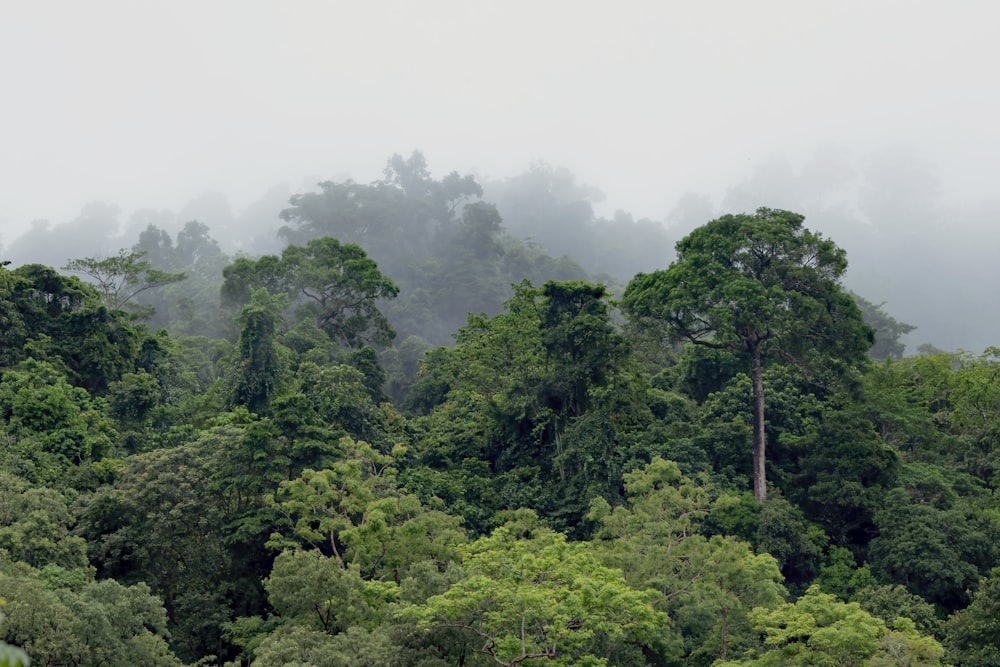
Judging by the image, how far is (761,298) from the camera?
2147 cm

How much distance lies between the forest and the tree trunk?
92mm

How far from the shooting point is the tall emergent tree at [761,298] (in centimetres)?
2181

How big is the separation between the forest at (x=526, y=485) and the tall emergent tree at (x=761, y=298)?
77mm

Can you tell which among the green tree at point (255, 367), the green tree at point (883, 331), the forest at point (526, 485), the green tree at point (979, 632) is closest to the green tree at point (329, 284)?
the forest at point (526, 485)

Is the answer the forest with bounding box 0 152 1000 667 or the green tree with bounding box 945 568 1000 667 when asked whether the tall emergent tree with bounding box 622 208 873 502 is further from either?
the green tree with bounding box 945 568 1000 667

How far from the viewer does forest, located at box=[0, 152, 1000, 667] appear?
12422 millimetres

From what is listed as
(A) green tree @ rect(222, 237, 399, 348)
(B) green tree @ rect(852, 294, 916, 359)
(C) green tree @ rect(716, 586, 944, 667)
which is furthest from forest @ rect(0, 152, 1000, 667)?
(B) green tree @ rect(852, 294, 916, 359)

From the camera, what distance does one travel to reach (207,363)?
34156mm

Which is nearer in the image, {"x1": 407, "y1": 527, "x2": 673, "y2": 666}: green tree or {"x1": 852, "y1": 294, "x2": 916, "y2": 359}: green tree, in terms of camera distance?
{"x1": 407, "y1": 527, "x2": 673, "y2": 666}: green tree

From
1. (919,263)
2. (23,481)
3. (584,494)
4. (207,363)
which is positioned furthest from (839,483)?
(919,263)

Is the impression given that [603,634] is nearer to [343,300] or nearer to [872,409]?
[872,409]

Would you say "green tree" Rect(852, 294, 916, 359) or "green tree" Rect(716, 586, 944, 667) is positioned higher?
"green tree" Rect(852, 294, 916, 359)

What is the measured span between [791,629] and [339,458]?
10.5m

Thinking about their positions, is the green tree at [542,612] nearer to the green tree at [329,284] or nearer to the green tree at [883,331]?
the green tree at [329,284]
